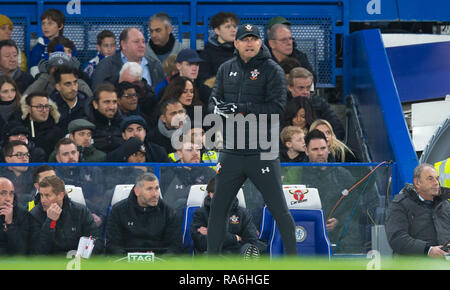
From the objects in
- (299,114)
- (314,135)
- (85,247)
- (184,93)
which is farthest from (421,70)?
(85,247)

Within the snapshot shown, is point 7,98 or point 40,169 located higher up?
point 7,98

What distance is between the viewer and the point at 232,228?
912 centimetres

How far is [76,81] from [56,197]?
7.94ft

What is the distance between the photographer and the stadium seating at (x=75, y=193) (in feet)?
30.2

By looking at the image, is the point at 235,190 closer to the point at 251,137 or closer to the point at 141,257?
the point at 251,137

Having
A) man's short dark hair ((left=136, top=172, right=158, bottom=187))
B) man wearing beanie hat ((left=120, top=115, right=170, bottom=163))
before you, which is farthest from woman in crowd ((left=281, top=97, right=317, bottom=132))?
man's short dark hair ((left=136, top=172, right=158, bottom=187))

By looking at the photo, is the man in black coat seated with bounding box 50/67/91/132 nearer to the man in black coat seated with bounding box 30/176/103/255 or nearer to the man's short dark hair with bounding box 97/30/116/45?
the man's short dark hair with bounding box 97/30/116/45

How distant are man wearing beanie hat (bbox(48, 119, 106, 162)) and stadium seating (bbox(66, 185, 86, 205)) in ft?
2.93

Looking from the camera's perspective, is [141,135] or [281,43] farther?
[281,43]

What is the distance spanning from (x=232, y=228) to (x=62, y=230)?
1676mm

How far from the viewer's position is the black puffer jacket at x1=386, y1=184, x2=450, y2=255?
341 inches

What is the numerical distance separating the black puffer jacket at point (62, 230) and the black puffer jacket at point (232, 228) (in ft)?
3.19

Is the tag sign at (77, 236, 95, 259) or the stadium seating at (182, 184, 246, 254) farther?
the stadium seating at (182, 184, 246, 254)

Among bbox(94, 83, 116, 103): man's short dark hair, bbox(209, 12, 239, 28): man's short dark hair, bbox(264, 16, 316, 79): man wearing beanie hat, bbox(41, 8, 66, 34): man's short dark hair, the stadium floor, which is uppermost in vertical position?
bbox(41, 8, 66, 34): man's short dark hair
